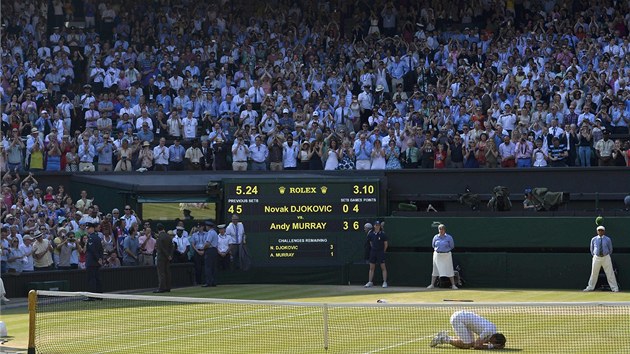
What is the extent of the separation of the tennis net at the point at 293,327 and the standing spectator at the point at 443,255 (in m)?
7.06

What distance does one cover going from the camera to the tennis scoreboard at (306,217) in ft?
101

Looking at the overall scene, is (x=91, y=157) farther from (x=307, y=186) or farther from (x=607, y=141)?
(x=607, y=141)

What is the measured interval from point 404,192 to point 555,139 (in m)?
4.29

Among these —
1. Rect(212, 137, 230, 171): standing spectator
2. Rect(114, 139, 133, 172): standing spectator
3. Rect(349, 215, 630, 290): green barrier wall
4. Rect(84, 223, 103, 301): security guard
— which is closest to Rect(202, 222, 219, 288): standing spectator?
Rect(212, 137, 230, 171): standing spectator

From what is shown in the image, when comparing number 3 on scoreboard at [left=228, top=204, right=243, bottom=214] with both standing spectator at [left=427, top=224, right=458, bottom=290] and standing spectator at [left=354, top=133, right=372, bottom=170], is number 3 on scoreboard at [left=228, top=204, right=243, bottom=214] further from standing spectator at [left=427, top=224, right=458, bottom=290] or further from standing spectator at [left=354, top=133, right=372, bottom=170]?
standing spectator at [left=427, top=224, right=458, bottom=290]

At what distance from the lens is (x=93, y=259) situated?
26703mm

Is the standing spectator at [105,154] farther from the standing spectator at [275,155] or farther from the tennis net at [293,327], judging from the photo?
the tennis net at [293,327]

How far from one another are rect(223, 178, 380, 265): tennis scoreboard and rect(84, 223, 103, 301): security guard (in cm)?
523

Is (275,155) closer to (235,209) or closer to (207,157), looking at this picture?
(207,157)

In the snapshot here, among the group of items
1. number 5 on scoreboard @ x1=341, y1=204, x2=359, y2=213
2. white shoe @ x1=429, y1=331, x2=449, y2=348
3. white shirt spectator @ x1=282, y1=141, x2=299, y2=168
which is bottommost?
white shoe @ x1=429, y1=331, x2=449, y2=348

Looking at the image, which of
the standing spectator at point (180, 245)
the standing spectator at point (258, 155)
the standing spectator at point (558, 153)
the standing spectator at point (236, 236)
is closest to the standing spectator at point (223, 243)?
the standing spectator at point (236, 236)

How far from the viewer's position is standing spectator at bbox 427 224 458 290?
29.0 m

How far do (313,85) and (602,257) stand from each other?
12464 millimetres

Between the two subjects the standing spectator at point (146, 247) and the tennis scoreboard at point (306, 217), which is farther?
the tennis scoreboard at point (306, 217)
